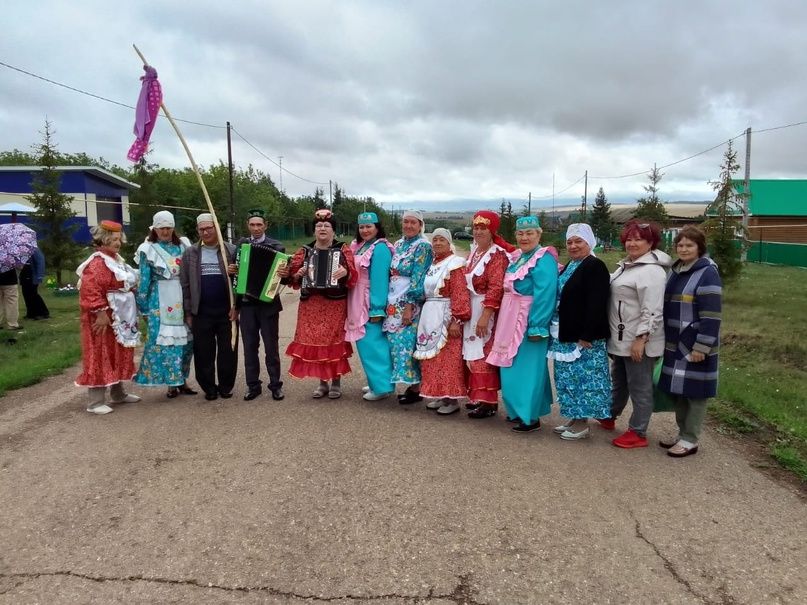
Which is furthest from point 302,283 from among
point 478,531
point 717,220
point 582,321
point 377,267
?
point 717,220

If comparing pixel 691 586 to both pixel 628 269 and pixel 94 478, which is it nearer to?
pixel 628 269

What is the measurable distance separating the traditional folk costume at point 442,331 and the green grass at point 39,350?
4610 millimetres

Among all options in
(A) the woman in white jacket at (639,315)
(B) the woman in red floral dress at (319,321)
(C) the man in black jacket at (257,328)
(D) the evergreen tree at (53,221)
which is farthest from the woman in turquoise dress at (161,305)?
(D) the evergreen tree at (53,221)

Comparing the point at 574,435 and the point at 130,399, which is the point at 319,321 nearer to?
the point at 130,399

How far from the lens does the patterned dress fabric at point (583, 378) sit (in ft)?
15.2

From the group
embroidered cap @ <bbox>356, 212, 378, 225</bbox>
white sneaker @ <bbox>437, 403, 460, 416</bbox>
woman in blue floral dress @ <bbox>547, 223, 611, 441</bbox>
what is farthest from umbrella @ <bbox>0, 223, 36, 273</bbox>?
woman in blue floral dress @ <bbox>547, 223, 611, 441</bbox>

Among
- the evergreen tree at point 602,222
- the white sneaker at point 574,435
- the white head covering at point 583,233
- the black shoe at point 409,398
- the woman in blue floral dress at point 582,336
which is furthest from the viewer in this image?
the evergreen tree at point 602,222

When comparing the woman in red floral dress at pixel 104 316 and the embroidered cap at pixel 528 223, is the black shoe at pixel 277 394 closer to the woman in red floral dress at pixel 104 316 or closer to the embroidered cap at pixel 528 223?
the woman in red floral dress at pixel 104 316

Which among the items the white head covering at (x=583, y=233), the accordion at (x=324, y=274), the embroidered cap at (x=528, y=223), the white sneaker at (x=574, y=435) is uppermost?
the embroidered cap at (x=528, y=223)

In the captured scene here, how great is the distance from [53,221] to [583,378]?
49.9ft

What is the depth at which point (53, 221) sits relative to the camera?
15109 mm

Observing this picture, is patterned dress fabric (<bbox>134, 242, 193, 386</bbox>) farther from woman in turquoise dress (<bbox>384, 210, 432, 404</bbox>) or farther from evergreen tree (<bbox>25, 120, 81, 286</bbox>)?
evergreen tree (<bbox>25, 120, 81, 286</bbox>)

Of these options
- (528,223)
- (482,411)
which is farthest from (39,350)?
(528,223)

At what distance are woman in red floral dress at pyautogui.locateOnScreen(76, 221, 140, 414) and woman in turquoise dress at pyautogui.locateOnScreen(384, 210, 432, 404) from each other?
Result: 253 centimetres
